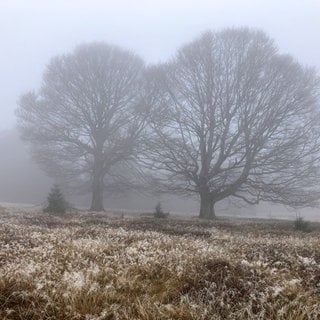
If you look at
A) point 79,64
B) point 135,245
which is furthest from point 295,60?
point 135,245

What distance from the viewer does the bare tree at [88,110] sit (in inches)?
1460

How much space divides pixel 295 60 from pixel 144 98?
11.8 m

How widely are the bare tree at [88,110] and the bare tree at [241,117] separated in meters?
6.50

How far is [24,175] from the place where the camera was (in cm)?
6706

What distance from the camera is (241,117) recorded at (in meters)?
29.3

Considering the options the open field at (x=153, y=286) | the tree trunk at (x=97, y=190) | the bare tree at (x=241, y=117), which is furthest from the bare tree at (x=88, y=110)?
the open field at (x=153, y=286)

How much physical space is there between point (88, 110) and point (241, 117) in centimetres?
1452

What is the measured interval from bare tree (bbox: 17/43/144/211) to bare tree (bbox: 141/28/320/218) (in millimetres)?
6500

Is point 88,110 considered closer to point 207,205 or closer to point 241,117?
point 207,205

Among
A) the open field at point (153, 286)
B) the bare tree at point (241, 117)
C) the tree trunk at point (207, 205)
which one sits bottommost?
the open field at point (153, 286)

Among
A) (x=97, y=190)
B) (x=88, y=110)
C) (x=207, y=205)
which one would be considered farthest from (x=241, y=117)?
(x=97, y=190)

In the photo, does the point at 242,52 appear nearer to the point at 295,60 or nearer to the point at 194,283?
the point at 295,60

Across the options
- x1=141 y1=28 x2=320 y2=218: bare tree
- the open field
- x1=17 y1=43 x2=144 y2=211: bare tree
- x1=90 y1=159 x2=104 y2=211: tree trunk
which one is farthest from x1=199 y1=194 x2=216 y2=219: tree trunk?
the open field

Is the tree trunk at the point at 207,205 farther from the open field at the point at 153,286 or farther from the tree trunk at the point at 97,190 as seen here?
the open field at the point at 153,286
